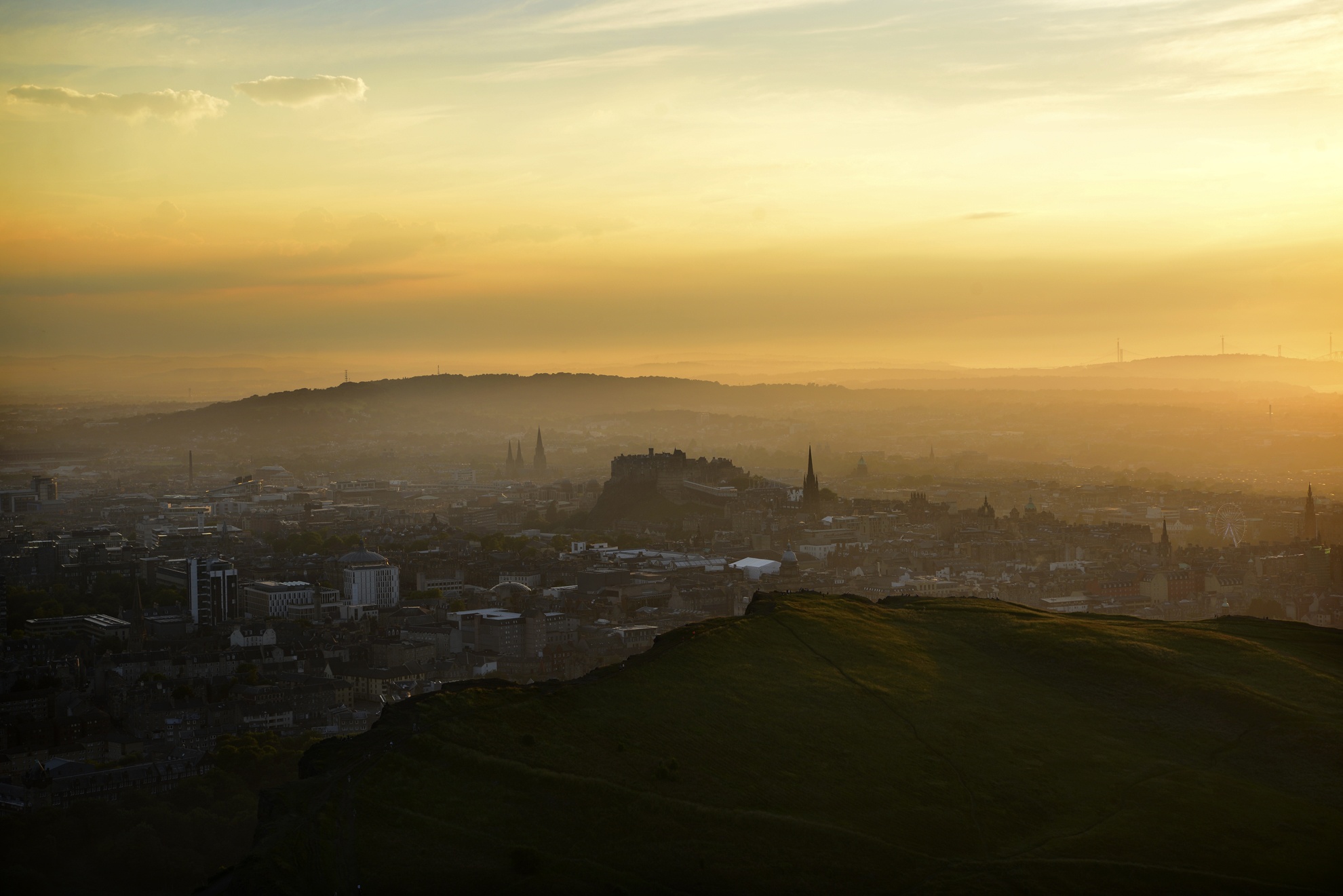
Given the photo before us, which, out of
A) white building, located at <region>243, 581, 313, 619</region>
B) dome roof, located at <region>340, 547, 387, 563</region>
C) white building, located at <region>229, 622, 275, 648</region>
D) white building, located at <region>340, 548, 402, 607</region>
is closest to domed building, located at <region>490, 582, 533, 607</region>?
white building, located at <region>340, 548, 402, 607</region>

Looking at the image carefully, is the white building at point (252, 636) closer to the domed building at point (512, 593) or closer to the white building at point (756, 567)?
the domed building at point (512, 593)

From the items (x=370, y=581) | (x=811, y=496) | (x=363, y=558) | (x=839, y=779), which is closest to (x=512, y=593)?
(x=370, y=581)

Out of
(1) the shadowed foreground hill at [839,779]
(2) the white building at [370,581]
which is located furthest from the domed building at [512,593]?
(1) the shadowed foreground hill at [839,779]

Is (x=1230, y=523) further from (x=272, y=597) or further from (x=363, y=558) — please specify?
(x=272, y=597)

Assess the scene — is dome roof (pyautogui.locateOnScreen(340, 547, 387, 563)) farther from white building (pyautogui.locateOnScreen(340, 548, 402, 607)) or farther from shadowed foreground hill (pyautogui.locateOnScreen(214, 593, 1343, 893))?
shadowed foreground hill (pyautogui.locateOnScreen(214, 593, 1343, 893))

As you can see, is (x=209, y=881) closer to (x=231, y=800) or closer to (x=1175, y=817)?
(x=231, y=800)

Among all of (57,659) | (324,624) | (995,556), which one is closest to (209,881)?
(57,659)
